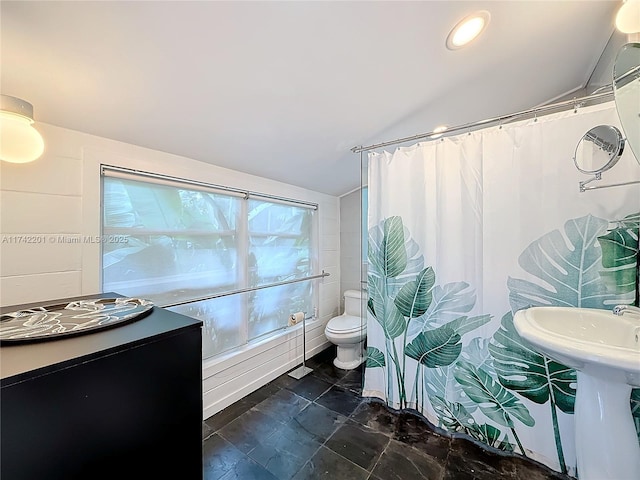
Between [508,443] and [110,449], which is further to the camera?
[508,443]

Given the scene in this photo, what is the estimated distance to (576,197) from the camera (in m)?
1.39

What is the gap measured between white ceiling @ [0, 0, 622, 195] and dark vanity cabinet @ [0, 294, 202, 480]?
95cm

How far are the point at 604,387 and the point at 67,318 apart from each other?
2021 millimetres

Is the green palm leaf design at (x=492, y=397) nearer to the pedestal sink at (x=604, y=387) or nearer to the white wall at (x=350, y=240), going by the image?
the pedestal sink at (x=604, y=387)

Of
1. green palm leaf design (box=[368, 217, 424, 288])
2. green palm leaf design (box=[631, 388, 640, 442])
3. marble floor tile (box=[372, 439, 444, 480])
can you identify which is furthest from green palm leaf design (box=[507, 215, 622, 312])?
marble floor tile (box=[372, 439, 444, 480])

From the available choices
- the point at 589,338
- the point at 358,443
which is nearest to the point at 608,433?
the point at 589,338

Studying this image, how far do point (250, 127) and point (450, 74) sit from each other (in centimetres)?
124

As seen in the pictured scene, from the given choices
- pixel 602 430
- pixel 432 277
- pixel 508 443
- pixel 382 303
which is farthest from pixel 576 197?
pixel 508 443

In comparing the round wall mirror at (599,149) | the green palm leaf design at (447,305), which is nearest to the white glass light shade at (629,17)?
the round wall mirror at (599,149)

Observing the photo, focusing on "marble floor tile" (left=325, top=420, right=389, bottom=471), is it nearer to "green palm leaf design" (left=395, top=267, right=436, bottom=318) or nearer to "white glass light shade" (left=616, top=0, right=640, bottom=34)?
"green palm leaf design" (left=395, top=267, right=436, bottom=318)

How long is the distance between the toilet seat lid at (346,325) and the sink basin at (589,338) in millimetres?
1459

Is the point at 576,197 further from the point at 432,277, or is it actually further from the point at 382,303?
the point at 382,303

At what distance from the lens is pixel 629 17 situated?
1247 mm

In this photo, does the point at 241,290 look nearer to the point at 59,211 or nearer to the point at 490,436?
the point at 59,211
